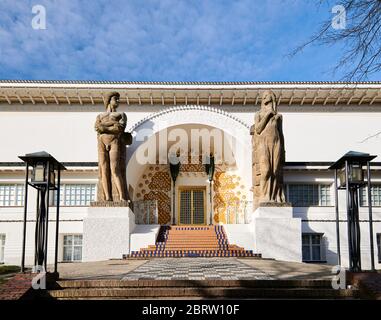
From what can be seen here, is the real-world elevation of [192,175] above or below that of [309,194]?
above

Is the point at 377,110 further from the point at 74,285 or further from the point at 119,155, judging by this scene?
the point at 74,285

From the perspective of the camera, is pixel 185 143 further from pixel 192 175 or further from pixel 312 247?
pixel 312 247

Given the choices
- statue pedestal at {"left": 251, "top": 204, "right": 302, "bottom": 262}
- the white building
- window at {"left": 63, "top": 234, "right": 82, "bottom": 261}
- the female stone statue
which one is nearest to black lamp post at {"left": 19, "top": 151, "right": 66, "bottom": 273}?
the female stone statue

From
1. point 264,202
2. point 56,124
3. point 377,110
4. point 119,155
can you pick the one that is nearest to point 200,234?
point 264,202

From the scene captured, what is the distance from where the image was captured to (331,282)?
8430 mm

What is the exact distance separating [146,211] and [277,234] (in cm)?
590

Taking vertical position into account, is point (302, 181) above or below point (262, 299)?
above

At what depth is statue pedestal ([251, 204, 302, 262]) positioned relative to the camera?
50.3 ft

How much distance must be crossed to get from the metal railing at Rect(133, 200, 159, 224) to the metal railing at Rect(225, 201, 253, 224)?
2743 mm

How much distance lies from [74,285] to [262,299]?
304cm

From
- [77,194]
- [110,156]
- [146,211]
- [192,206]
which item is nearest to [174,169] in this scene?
[192,206]

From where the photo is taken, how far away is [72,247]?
18.5 m
